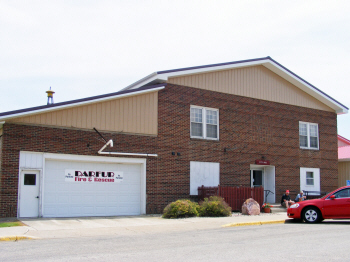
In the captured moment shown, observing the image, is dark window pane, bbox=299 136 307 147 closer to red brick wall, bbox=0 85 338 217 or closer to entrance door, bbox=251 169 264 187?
red brick wall, bbox=0 85 338 217

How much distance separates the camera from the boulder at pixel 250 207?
64.7 feet

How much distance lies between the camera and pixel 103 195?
18578 mm

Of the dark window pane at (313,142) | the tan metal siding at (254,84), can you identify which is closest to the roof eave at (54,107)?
the tan metal siding at (254,84)

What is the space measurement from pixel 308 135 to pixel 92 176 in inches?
587

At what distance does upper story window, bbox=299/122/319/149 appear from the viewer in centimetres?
2640

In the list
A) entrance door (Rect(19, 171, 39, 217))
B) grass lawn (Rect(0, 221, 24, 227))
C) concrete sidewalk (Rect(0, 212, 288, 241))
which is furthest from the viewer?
entrance door (Rect(19, 171, 39, 217))

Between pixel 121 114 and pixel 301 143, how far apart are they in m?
13.0

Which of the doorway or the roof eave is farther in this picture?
the doorway

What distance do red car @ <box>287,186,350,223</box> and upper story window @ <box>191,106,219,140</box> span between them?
6.91 metres

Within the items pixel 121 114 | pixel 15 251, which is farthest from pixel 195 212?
pixel 15 251

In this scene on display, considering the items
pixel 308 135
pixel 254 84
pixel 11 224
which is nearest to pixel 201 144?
pixel 254 84

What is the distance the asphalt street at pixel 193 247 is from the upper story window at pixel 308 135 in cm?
1362

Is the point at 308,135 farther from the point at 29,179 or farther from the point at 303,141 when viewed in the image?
the point at 29,179

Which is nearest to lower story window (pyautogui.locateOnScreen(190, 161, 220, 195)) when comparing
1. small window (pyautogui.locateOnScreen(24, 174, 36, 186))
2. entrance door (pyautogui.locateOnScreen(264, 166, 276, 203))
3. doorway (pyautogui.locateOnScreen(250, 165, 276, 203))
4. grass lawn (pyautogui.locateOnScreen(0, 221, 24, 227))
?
doorway (pyautogui.locateOnScreen(250, 165, 276, 203))
